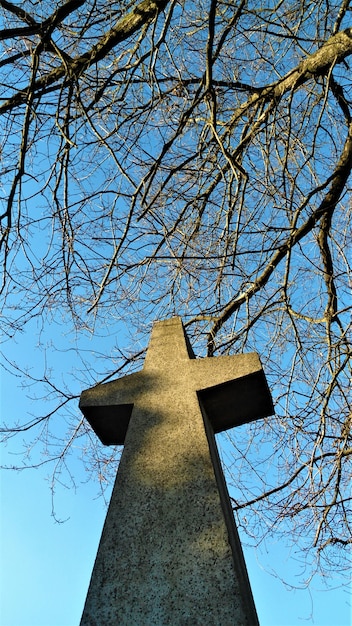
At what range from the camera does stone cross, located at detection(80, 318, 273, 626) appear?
1.91m

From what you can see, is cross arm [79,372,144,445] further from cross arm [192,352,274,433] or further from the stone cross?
cross arm [192,352,274,433]

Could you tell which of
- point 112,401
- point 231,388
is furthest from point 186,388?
point 112,401

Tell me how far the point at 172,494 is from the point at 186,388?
1.88ft

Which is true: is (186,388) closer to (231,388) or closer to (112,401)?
(231,388)

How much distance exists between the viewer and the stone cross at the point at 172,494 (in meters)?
1.91

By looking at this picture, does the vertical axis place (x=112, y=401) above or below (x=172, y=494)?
above

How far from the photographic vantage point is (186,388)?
2.68 metres

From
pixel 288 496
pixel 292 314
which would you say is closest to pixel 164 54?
pixel 292 314

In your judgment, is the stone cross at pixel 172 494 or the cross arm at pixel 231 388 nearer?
the stone cross at pixel 172 494

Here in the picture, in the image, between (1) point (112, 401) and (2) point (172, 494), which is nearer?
(2) point (172, 494)

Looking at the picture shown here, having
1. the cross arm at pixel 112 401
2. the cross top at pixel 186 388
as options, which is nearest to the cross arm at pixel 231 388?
the cross top at pixel 186 388

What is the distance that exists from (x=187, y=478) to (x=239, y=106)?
3.23 meters

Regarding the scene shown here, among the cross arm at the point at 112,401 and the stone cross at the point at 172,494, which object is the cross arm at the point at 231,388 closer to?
the stone cross at the point at 172,494

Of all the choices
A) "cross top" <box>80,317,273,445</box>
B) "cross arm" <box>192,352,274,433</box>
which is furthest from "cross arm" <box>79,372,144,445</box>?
"cross arm" <box>192,352,274,433</box>
